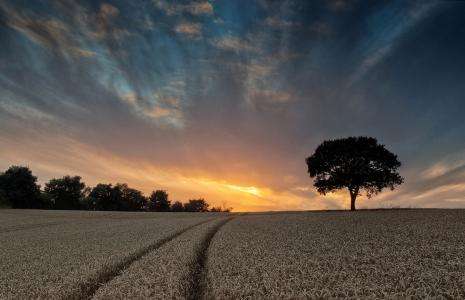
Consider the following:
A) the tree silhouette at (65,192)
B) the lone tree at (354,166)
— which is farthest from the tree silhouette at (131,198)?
the lone tree at (354,166)

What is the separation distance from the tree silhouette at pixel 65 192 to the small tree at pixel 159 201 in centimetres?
3178

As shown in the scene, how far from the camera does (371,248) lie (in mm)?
14094

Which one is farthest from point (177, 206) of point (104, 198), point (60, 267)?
point (60, 267)

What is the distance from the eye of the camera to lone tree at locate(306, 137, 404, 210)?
2330 inches

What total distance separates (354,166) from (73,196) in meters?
106

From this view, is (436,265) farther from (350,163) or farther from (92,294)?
(350,163)

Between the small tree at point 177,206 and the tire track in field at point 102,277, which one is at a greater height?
the small tree at point 177,206

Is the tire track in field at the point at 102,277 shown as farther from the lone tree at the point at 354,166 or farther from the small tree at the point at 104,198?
the small tree at the point at 104,198

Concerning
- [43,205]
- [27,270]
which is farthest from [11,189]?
[27,270]

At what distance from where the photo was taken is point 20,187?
110625 millimetres

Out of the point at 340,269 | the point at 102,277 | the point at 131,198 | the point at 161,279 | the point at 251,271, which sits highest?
the point at 131,198

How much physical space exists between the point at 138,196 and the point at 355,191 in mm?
106273

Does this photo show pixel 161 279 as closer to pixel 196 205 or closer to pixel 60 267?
pixel 60 267

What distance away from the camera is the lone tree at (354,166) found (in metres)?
59.2
